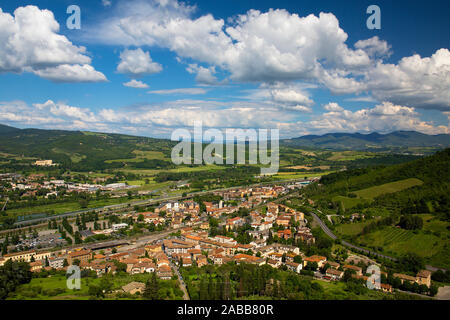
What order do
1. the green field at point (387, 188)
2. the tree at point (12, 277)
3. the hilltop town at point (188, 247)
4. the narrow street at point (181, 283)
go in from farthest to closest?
the green field at point (387, 188), the hilltop town at point (188, 247), the narrow street at point (181, 283), the tree at point (12, 277)

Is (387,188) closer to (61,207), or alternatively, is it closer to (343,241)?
(343,241)

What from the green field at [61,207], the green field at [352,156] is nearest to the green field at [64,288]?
the green field at [61,207]

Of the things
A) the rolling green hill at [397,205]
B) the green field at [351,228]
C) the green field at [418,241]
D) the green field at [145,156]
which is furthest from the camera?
the green field at [145,156]

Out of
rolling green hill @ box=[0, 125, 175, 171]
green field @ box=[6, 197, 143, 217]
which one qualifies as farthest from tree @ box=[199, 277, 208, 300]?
rolling green hill @ box=[0, 125, 175, 171]

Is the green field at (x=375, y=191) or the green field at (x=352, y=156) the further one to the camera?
the green field at (x=352, y=156)

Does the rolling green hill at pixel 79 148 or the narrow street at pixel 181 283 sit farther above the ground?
the rolling green hill at pixel 79 148

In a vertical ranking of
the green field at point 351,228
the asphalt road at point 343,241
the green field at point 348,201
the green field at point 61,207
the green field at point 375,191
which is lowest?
the green field at point 61,207

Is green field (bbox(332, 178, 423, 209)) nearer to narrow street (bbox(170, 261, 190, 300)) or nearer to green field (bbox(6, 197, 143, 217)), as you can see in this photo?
narrow street (bbox(170, 261, 190, 300))

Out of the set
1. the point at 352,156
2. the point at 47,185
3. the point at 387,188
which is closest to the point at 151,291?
the point at 387,188

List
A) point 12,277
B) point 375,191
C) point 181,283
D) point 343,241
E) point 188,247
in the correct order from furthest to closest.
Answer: point 375,191, point 343,241, point 188,247, point 181,283, point 12,277

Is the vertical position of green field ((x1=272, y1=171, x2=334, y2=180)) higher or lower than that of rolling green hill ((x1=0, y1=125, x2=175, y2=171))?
lower

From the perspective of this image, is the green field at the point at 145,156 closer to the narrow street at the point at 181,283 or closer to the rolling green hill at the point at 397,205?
the rolling green hill at the point at 397,205
